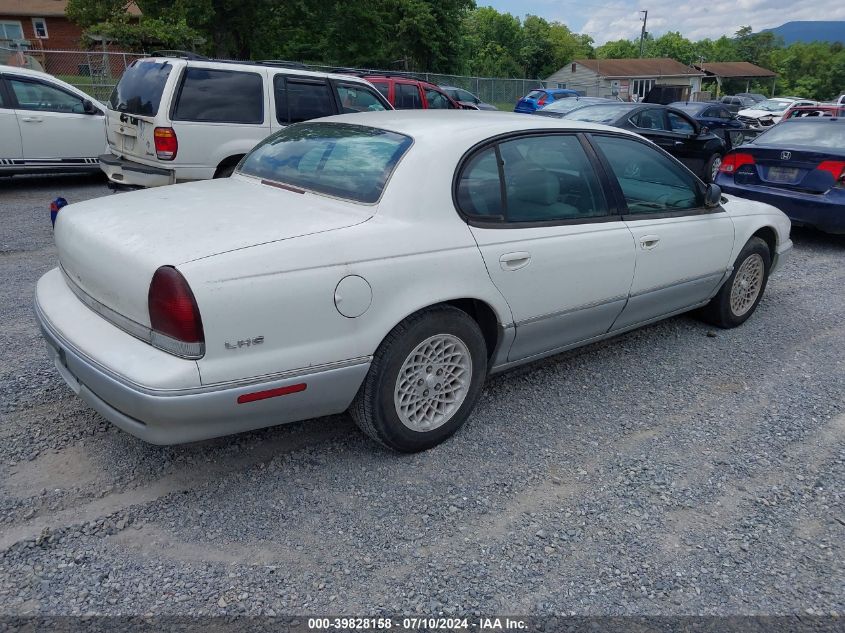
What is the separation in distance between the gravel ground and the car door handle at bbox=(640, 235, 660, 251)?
867 mm

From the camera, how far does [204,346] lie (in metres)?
2.61

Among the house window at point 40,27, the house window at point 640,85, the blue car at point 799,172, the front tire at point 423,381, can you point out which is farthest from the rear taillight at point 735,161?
the house window at point 640,85

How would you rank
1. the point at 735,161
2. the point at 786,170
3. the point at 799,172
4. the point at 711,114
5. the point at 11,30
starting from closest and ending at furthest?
the point at 799,172 < the point at 786,170 < the point at 735,161 < the point at 711,114 < the point at 11,30

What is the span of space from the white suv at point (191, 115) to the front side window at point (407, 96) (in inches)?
220

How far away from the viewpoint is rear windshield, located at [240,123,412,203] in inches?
132

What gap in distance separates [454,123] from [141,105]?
16.6 feet

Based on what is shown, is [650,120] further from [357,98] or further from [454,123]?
[454,123]

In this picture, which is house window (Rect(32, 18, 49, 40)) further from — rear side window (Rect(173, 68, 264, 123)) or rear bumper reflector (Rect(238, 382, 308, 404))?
rear bumper reflector (Rect(238, 382, 308, 404))

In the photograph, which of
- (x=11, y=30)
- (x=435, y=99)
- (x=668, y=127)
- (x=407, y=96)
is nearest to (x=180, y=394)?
(x=668, y=127)

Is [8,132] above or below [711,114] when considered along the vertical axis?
above

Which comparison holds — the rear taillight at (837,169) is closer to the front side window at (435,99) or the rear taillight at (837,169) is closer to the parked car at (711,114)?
the front side window at (435,99)

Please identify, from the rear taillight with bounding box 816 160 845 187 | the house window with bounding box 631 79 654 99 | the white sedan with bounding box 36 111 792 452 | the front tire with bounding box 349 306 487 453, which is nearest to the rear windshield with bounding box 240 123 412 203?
the white sedan with bounding box 36 111 792 452

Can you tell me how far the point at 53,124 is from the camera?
931 cm

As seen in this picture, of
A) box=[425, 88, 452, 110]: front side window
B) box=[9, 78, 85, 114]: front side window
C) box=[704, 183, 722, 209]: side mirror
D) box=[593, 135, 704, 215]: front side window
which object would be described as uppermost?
box=[9, 78, 85, 114]: front side window
